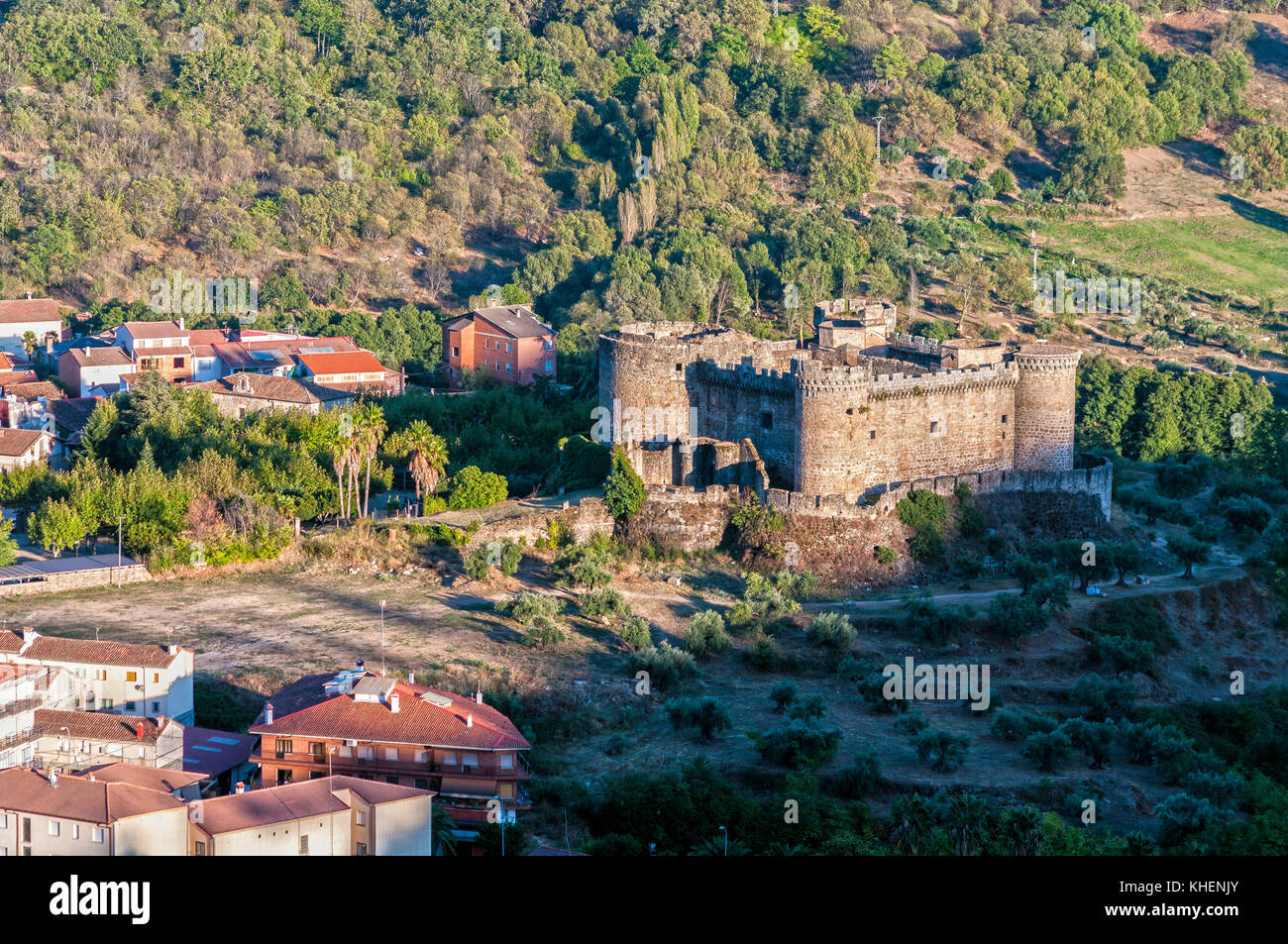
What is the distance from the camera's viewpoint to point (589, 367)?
3039 inches

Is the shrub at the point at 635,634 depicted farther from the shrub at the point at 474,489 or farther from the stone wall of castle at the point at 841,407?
the shrub at the point at 474,489

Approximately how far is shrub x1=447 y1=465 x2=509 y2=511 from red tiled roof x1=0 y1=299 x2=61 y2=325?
38344mm

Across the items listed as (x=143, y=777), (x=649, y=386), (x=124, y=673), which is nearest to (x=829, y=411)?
(x=649, y=386)

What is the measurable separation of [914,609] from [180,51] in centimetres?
8380

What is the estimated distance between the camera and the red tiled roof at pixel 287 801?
34.8 meters

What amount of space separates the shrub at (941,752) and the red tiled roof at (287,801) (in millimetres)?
13050

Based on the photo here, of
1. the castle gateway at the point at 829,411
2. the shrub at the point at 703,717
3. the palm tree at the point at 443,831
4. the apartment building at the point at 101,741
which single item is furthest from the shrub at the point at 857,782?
the castle gateway at the point at 829,411

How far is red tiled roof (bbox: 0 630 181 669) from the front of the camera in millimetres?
43656

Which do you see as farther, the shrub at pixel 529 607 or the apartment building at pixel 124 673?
the shrub at pixel 529 607

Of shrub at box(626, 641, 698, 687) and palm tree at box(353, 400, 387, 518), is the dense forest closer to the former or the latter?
palm tree at box(353, 400, 387, 518)

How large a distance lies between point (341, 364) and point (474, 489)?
23345 mm

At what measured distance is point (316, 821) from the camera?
115ft
